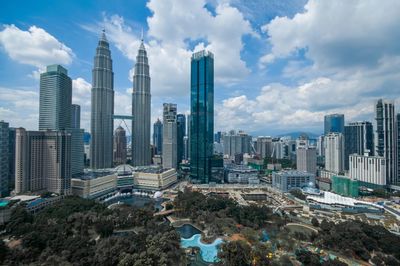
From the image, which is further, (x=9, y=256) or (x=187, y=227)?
(x=187, y=227)

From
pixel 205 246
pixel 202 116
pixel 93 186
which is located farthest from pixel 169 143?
pixel 205 246

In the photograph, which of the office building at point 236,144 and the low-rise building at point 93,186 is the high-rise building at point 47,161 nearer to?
the low-rise building at point 93,186

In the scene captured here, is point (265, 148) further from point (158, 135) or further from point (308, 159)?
point (158, 135)

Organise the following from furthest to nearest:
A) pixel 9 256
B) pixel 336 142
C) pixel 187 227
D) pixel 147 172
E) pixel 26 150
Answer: pixel 336 142 → pixel 147 172 → pixel 26 150 → pixel 187 227 → pixel 9 256

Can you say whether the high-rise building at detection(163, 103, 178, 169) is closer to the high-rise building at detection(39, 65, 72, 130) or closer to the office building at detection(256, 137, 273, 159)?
the high-rise building at detection(39, 65, 72, 130)

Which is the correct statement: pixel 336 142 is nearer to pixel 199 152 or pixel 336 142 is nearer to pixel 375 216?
pixel 375 216

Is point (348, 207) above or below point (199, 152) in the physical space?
below

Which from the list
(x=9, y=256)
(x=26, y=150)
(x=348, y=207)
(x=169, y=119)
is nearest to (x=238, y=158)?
(x=169, y=119)
